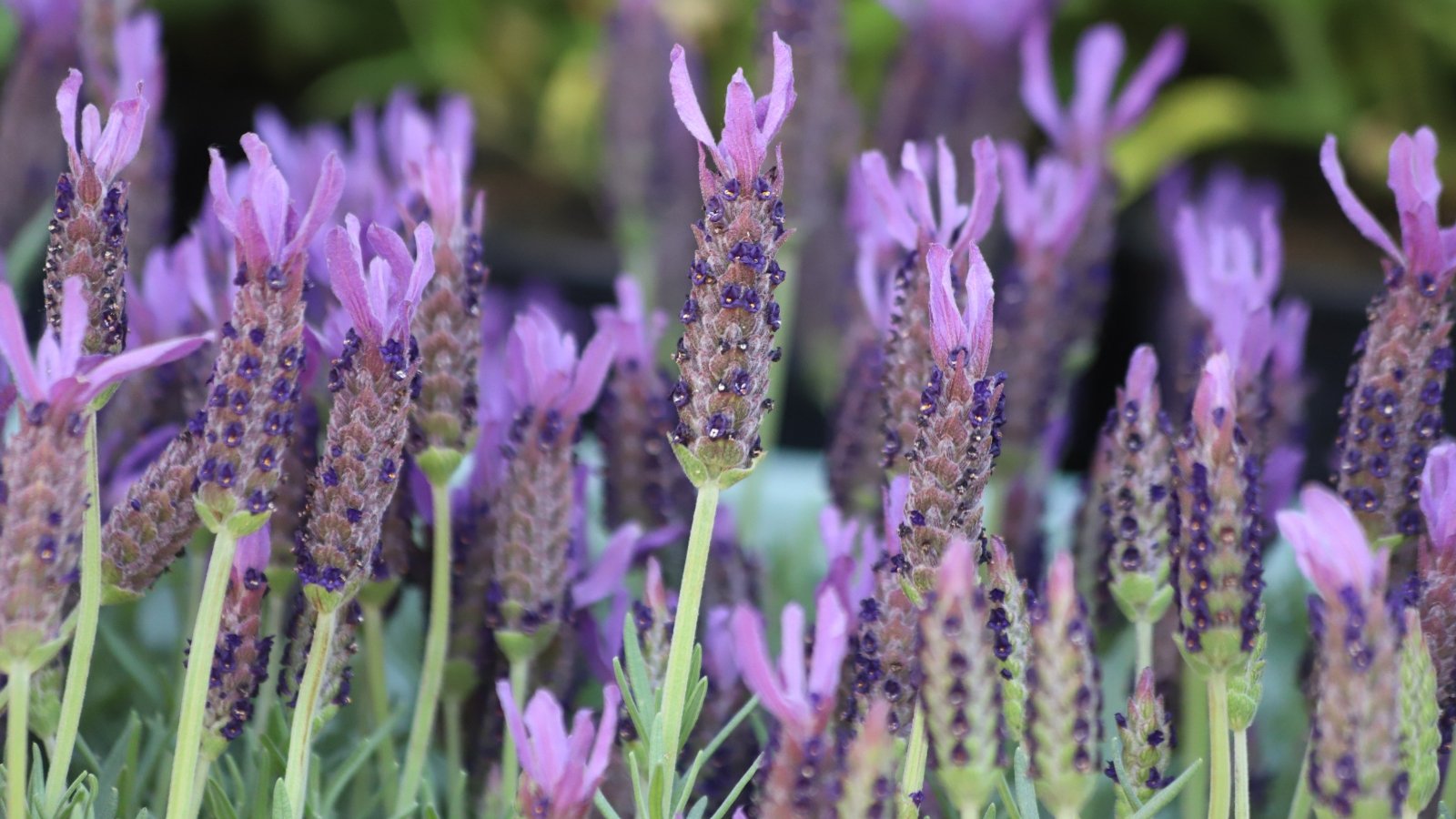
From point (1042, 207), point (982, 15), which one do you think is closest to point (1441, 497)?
point (1042, 207)

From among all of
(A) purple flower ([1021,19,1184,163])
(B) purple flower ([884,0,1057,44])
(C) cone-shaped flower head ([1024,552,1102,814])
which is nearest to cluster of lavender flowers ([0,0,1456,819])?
(C) cone-shaped flower head ([1024,552,1102,814])

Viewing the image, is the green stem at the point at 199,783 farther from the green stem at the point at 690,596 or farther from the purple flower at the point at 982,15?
the purple flower at the point at 982,15

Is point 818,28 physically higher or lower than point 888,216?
higher

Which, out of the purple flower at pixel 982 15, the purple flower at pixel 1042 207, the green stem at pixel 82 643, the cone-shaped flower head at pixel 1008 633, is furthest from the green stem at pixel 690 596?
the purple flower at pixel 982 15

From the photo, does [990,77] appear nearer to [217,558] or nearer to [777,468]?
[777,468]

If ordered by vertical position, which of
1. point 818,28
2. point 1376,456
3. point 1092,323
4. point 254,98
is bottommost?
point 1376,456

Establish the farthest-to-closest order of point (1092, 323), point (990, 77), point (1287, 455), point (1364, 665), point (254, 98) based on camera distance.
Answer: point (254, 98), point (990, 77), point (1092, 323), point (1287, 455), point (1364, 665)

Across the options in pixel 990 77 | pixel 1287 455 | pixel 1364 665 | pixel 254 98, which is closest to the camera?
pixel 1364 665

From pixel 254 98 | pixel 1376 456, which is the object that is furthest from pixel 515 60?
pixel 1376 456

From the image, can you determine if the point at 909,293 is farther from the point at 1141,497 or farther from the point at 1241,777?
the point at 1241,777
